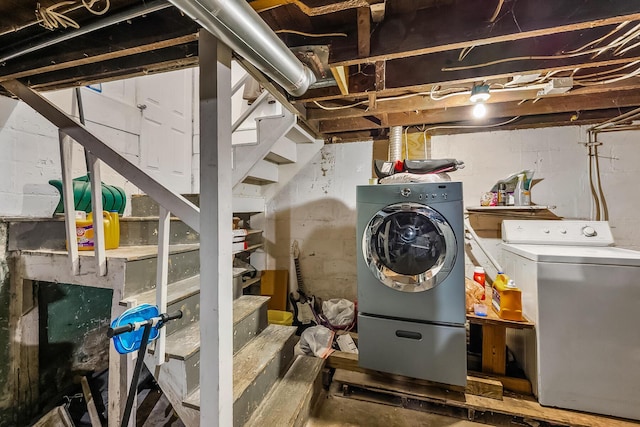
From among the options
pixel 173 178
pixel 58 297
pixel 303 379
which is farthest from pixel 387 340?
pixel 173 178

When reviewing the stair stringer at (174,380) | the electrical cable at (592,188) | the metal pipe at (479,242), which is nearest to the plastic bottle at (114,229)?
the stair stringer at (174,380)

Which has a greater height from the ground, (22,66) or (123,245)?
(22,66)

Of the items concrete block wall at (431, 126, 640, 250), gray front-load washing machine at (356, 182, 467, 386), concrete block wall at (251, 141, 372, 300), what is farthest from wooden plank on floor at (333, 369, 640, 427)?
concrete block wall at (431, 126, 640, 250)

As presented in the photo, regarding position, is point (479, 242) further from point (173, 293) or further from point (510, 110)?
point (173, 293)

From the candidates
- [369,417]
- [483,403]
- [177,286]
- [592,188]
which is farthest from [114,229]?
[592,188]

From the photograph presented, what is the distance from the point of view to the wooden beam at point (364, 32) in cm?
113

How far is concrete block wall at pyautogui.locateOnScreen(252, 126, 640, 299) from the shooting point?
2.21 m

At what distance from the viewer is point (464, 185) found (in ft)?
8.28

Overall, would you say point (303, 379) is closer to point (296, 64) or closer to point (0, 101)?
point (296, 64)

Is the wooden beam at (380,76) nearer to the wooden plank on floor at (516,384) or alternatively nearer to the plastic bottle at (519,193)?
the plastic bottle at (519,193)

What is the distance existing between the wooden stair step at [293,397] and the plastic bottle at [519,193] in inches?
79.4

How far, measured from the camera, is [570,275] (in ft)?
5.04

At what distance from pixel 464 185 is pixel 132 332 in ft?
8.72

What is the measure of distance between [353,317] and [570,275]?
62.3 inches
